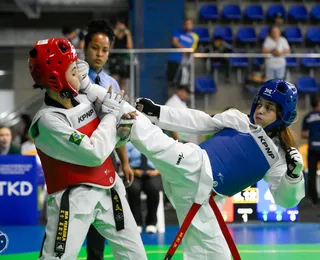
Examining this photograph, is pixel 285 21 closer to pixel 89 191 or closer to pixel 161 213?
pixel 161 213

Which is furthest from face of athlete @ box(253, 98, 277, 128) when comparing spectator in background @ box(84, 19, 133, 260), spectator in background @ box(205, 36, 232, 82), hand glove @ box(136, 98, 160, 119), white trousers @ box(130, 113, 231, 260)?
spectator in background @ box(205, 36, 232, 82)

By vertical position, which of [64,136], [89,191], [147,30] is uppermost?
[147,30]

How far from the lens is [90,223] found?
4.15 metres

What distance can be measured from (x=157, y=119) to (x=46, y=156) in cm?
84

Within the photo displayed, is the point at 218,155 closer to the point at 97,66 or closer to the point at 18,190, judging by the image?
the point at 97,66

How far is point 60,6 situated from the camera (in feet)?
66.8

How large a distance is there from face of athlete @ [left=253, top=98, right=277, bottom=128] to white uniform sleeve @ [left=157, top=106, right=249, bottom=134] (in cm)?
9


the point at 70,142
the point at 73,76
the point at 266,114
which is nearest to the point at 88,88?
the point at 73,76

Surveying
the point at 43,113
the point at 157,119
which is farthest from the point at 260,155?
the point at 43,113

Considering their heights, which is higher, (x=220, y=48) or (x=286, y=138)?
(x=220, y=48)

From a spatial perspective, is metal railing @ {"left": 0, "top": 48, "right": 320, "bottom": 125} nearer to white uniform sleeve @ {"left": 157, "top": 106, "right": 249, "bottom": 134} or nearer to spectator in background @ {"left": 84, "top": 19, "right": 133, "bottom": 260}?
spectator in background @ {"left": 84, "top": 19, "right": 133, "bottom": 260}

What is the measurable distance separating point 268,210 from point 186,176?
14.5ft

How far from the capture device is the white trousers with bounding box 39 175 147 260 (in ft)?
13.1

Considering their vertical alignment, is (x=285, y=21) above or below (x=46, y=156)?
above
